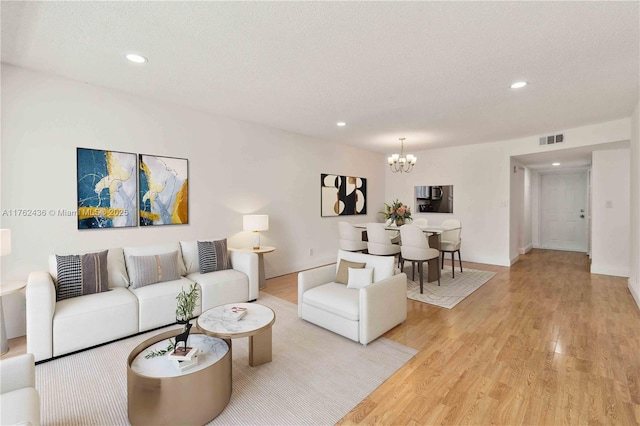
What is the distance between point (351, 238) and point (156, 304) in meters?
3.41

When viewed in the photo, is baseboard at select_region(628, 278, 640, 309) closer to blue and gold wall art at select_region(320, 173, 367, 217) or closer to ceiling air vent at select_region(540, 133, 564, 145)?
ceiling air vent at select_region(540, 133, 564, 145)

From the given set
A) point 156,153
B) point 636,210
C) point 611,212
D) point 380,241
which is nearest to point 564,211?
point 611,212

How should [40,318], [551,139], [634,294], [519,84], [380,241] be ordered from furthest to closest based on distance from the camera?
[551,139], [380,241], [634,294], [519,84], [40,318]

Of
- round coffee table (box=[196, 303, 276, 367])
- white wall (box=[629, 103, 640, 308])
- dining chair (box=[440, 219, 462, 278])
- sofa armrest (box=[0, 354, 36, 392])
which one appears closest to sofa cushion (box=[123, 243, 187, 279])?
round coffee table (box=[196, 303, 276, 367])

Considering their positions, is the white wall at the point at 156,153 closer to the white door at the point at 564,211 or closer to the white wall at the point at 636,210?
the white wall at the point at 636,210

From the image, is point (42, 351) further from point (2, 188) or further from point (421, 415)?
point (421, 415)

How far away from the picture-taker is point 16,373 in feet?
5.03

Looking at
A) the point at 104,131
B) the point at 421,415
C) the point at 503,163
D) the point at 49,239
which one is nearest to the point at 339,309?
the point at 421,415

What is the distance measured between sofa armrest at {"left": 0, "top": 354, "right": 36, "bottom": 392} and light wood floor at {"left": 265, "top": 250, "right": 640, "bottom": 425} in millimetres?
1722

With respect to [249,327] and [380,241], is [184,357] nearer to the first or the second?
[249,327]

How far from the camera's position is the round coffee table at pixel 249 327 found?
2.12 metres

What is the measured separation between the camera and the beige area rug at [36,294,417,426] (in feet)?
6.25

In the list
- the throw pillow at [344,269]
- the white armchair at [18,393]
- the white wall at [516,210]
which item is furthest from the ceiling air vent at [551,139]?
the white armchair at [18,393]

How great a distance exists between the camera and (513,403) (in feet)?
6.58
